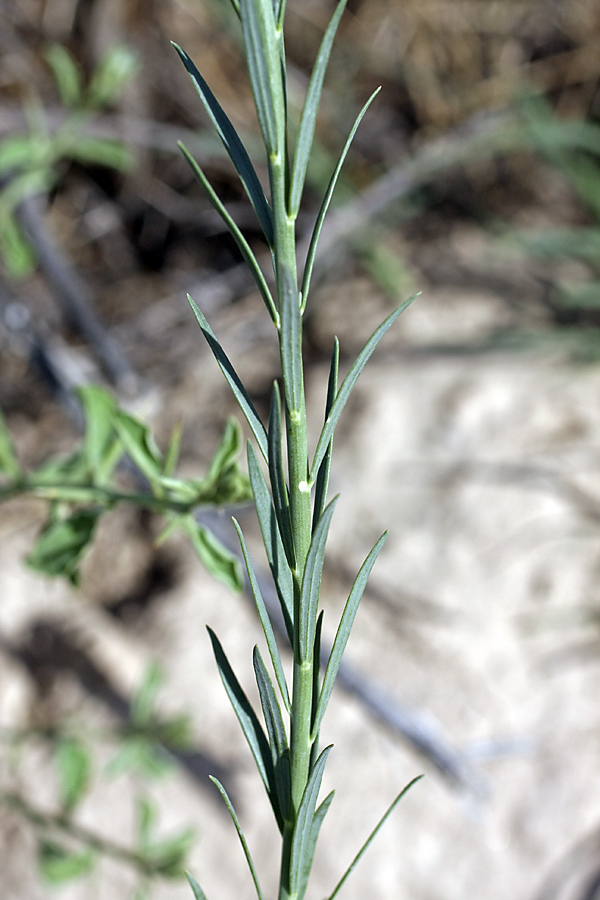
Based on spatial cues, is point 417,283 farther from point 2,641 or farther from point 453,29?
point 2,641

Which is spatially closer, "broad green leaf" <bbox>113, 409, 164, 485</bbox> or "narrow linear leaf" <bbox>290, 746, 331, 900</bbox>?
"narrow linear leaf" <bbox>290, 746, 331, 900</bbox>

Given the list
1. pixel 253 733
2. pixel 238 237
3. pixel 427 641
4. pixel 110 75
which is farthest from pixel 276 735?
pixel 427 641

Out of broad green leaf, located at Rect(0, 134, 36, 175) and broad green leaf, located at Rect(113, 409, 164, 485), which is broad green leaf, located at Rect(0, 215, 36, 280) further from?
broad green leaf, located at Rect(113, 409, 164, 485)

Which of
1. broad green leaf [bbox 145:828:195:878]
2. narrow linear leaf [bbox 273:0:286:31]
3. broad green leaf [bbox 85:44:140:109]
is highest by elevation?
broad green leaf [bbox 85:44:140:109]

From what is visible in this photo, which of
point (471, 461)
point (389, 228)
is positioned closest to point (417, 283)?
point (389, 228)

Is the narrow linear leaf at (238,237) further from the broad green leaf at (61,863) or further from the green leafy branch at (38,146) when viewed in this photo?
the broad green leaf at (61,863)

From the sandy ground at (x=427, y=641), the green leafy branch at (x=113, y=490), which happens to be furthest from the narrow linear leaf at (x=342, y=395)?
the sandy ground at (x=427, y=641)

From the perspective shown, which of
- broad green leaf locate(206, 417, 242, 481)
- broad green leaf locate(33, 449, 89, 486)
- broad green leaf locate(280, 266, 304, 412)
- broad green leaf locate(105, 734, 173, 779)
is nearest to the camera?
broad green leaf locate(280, 266, 304, 412)

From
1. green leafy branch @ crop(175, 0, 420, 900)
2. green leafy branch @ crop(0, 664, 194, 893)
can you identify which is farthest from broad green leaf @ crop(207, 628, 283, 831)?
green leafy branch @ crop(0, 664, 194, 893)
